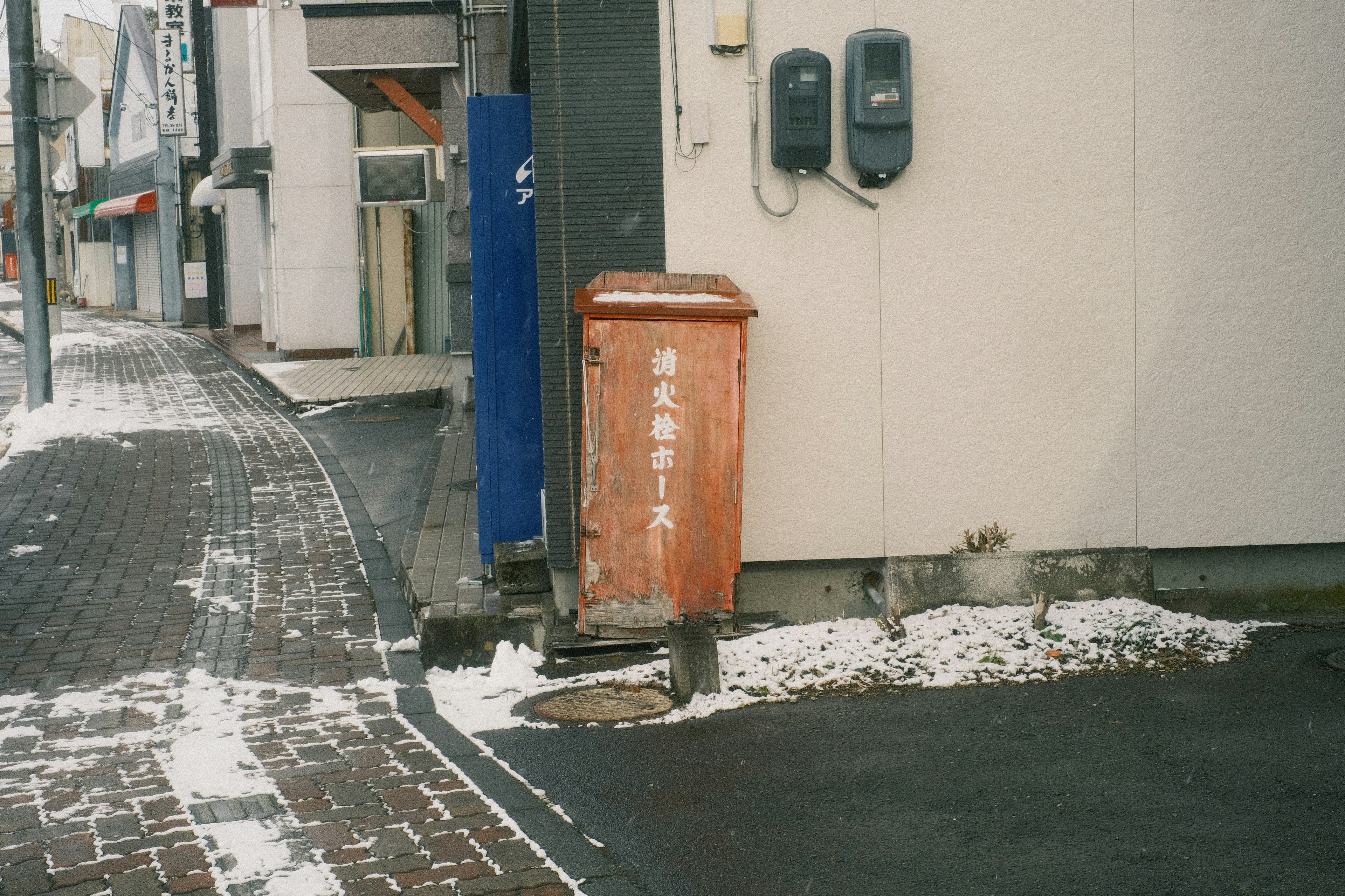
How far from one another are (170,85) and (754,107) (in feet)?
81.0

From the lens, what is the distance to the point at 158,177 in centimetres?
3581

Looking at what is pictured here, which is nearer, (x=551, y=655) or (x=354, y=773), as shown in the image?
(x=354, y=773)

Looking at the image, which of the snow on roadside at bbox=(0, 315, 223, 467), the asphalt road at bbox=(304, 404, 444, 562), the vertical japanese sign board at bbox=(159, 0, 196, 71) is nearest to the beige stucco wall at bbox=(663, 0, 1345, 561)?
the asphalt road at bbox=(304, 404, 444, 562)

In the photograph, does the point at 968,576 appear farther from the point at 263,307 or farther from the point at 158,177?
the point at 158,177

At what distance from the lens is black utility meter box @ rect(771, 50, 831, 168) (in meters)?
6.61

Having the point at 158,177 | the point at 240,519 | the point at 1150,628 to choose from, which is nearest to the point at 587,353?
the point at 1150,628

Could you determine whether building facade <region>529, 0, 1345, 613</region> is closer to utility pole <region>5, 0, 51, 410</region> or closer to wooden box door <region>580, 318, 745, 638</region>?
wooden box door <region>580, 318, 745, 638</region>

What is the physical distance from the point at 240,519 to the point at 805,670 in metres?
6.10

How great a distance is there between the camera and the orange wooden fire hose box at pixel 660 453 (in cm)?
635

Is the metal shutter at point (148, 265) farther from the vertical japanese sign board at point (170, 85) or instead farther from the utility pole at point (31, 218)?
the utility pole at point (31, 218)

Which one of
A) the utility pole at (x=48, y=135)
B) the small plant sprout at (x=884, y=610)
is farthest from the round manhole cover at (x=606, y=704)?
the utility pole at (x=48, y=135)

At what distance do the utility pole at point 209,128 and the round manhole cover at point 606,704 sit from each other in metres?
23.3

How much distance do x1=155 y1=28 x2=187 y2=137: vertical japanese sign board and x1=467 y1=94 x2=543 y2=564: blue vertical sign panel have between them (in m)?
23.2

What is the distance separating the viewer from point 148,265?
130 ft
